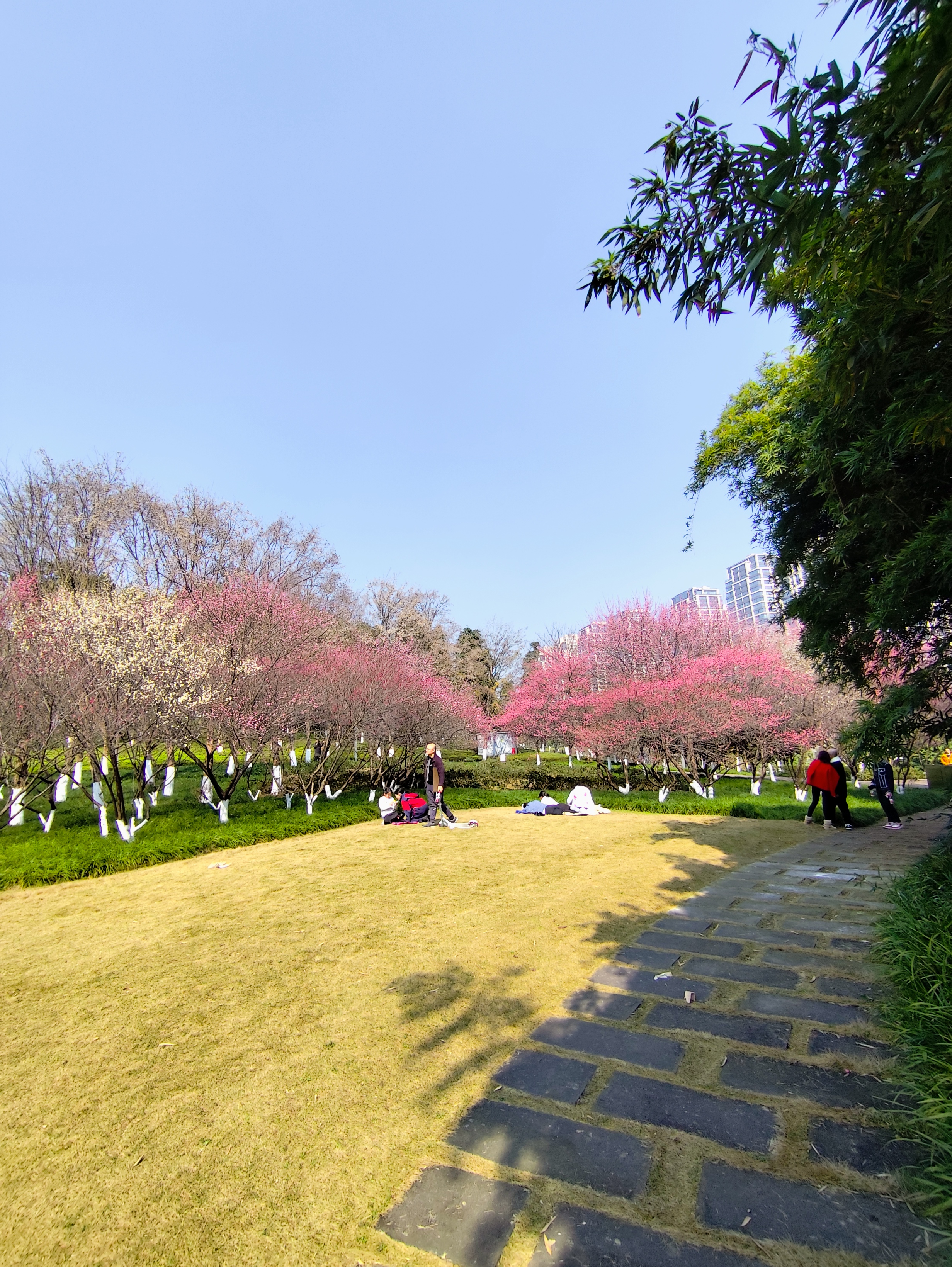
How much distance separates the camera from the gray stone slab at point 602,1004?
3.34 m

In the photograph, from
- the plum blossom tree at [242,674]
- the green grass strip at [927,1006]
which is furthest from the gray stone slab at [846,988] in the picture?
the plum blossom tree at [242,674]

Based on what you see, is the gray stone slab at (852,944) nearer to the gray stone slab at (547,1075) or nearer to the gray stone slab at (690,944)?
the gray stone slab at (690,944)

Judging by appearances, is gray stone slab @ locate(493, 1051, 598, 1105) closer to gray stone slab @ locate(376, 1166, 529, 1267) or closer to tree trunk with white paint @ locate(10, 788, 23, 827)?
gray stone slab @ locate(376, 1166, 529, 1267)

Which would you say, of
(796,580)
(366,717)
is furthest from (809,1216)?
(366,717)

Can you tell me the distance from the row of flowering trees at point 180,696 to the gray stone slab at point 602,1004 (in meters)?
9.47

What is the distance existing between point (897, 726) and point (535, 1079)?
5.05m

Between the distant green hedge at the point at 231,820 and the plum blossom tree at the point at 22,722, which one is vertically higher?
the plum blossom tree at the point at 22,722

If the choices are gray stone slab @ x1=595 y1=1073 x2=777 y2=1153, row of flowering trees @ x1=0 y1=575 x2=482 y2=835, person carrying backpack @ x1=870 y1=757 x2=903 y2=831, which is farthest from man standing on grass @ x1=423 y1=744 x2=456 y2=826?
gray stone slab @ x1=595 y1=1073 x2=777 y2=1153

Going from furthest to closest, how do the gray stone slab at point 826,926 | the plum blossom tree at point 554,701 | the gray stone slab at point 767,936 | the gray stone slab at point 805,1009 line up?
the plum blossom tree at point 554,701, the gray stone slab at point 826,926, the gray stone slab at point 767,936, the gray stone slab at point 805,1009

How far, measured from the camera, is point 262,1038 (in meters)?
3.23

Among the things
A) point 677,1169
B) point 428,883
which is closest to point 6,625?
point 428,883

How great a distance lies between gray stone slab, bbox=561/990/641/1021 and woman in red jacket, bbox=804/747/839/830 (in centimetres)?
934

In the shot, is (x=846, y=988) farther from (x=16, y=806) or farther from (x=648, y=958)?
(x=16, y=806)

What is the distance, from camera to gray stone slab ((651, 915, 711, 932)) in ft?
15.8
